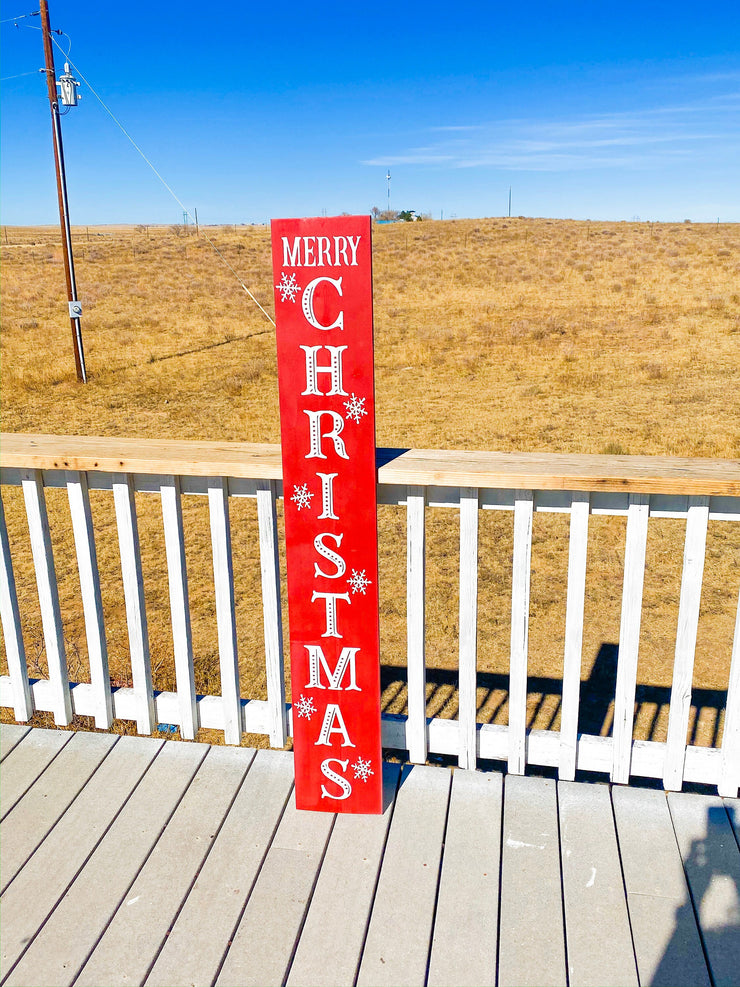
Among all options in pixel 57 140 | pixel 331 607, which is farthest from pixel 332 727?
pixel 57 140

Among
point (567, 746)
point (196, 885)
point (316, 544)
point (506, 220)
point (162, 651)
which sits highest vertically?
point (506, 220)

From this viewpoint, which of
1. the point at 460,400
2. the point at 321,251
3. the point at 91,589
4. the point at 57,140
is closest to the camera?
the point at 321,251

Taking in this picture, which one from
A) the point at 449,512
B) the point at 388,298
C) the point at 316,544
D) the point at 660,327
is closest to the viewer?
the point at 316,544

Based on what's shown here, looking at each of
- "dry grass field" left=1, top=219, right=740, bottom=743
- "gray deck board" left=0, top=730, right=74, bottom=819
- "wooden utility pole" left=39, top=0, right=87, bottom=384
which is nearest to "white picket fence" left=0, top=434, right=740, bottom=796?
"gray deck board" left=0, top=730, right=74, bottom=819

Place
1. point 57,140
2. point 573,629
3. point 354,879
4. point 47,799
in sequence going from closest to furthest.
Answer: point 354,879 → point 573,629 → point 47,799 → point 57,140

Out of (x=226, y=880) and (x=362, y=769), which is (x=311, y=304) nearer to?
(x=362, y=769)

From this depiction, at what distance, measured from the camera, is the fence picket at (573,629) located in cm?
225

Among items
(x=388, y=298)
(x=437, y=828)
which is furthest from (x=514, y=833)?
(x=388, y=298)

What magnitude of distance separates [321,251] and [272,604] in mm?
1092

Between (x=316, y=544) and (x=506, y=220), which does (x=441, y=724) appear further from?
(x=506, y=220)

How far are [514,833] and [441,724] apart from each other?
0.42m

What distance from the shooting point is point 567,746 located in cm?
249

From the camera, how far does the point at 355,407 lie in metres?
2.15

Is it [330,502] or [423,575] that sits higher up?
[330,502]
